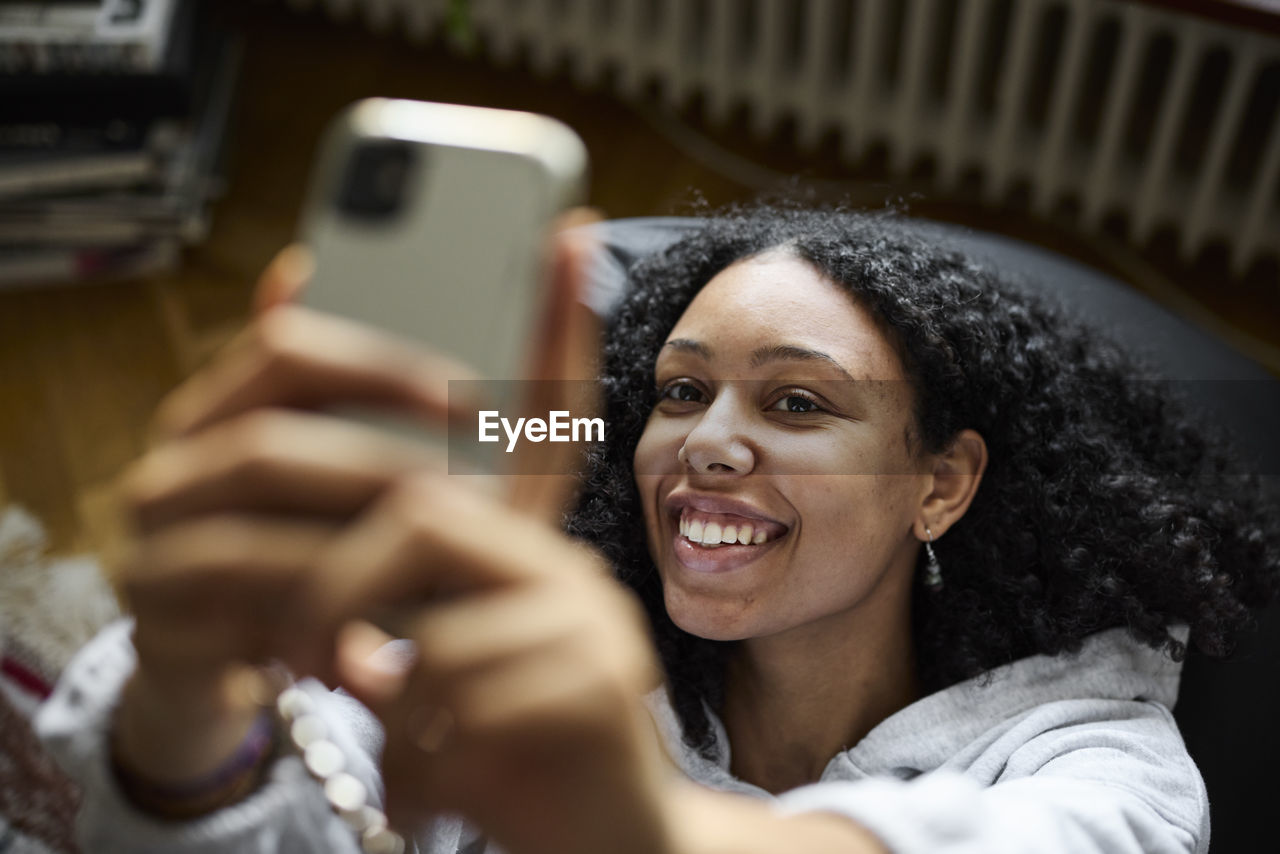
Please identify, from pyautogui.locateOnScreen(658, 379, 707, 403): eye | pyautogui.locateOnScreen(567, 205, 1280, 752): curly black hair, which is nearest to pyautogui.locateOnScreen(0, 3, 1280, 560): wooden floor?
pyautogui.locateOnScreen(567, 205, 1280, 752): curly black hair

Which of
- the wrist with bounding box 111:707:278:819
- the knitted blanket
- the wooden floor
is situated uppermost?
the wrist with bounding box 111:707:278:819

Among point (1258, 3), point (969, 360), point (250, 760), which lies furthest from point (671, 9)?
point (250, 760)

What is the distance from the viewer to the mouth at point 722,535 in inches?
44.3

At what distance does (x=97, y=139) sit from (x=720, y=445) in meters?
1.56

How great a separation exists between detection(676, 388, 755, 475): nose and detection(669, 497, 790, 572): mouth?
3 cm

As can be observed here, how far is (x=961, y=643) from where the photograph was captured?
4.25ft

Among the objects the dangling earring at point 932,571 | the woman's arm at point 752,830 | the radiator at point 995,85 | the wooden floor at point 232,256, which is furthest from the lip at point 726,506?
the radiator at point 995,85

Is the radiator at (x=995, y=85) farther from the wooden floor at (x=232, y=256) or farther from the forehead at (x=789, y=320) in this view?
the forehead at (x=789, y=320)

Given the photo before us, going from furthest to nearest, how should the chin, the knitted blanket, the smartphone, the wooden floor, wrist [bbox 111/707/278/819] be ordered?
the wooden floor < the knitted blanket < the chin < wrist [bbox 111/707/278/819] < the smartphone

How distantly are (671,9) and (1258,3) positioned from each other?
1.03 meters

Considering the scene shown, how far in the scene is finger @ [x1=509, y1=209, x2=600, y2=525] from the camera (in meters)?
0.56

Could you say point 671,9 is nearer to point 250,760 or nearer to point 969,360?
point 969,360

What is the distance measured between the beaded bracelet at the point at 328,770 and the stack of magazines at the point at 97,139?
1.63 m

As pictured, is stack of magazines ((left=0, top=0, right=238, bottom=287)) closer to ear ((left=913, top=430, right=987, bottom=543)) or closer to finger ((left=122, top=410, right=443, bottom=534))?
ear ((left=913, top=430, right=987, bottom=543))
